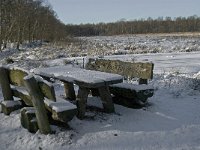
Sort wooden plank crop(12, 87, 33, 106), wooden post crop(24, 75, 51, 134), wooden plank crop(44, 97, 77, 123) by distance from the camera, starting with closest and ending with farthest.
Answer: wooden plank crop(44, 97, 77, 123)
wooden post crop(24, 75, 51, 134)
wooden plank crop(12, 87, 33, 106)

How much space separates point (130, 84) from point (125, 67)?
1.23 meters

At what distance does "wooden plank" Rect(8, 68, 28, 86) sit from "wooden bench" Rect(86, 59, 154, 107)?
1881 mm

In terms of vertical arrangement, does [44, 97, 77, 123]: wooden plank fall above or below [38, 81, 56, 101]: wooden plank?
below

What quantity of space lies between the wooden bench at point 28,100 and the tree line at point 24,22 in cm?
3127

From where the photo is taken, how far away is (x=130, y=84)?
7.43 metres

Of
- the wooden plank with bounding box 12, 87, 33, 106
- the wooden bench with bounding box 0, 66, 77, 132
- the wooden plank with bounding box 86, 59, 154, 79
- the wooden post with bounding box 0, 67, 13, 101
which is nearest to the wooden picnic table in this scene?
the wooden bench with bounding box 0, 66, 77, 132

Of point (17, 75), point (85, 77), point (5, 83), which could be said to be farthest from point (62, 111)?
point (5, 83)

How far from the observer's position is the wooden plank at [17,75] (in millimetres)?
6484

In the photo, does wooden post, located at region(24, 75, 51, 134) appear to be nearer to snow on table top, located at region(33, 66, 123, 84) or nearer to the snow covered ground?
the snow covered ground

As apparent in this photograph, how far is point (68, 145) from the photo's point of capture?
5.60 m

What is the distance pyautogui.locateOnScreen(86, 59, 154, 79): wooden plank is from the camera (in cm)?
790

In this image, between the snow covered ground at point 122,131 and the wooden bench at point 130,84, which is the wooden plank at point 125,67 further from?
the snow covered ground at point 122,131

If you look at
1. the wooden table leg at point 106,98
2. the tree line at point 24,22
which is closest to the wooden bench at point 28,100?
the wooden table leg at point 106,98

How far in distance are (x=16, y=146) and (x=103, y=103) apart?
1861 millimetres
